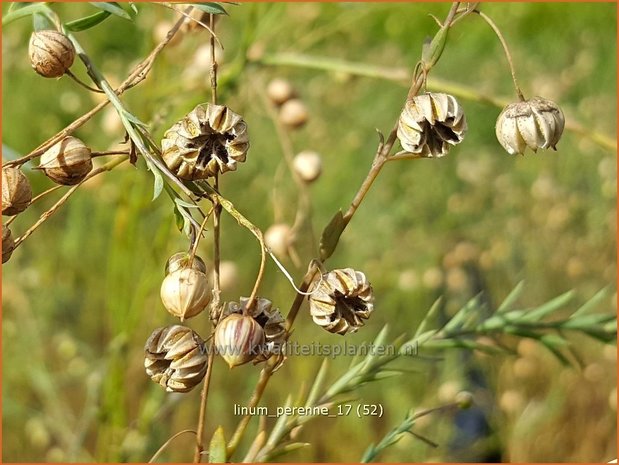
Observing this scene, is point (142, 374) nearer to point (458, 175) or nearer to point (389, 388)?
point (389, 388)

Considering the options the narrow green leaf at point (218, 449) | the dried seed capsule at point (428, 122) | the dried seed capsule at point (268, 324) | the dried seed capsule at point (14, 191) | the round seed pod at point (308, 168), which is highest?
the round seed pod at point (308, 168)

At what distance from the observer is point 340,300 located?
480 millimetres

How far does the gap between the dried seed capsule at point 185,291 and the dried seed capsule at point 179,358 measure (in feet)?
0.04

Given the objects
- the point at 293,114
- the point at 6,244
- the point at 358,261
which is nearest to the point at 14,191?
the point at 6,244

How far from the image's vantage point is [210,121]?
0.45 meters

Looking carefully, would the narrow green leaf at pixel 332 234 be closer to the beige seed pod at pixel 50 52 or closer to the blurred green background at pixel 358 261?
the beige seed pod at pixel 50 52

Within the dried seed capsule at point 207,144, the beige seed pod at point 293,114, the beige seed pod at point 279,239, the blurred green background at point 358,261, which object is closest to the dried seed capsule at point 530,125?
the dried seed capsule at point 207,144

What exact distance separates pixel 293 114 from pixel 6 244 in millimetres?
525

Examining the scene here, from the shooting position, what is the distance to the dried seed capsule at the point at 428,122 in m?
0.47

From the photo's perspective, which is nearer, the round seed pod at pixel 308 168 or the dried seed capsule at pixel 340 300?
the dried seed capsule at pixel 340 300

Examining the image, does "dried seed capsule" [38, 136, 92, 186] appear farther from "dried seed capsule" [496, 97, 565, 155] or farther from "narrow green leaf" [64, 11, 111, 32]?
"dried seed capsule" [496, 97, 565, 155]

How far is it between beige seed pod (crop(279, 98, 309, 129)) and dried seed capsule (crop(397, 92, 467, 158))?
0.46 meters

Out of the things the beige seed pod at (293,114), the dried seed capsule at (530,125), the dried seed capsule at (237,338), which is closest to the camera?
the dried seed capsule at (237,338)

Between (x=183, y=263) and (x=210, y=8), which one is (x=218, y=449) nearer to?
(x=183, y=263)
